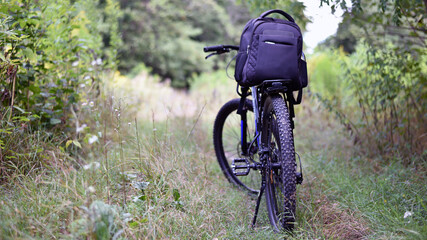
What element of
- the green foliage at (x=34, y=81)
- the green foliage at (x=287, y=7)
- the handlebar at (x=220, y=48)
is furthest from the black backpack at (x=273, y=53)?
the green foliage at (x=287, y=7)

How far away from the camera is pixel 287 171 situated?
190 centimetres

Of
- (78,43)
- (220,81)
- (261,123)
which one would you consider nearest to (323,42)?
(261,123)

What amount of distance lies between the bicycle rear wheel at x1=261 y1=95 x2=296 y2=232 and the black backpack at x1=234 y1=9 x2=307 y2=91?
0.56 ft

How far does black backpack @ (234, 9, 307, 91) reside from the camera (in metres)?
2.01

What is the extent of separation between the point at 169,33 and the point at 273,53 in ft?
37.9

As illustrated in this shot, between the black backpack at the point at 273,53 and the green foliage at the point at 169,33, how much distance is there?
31.7 ft

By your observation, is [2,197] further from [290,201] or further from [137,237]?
[290,201]

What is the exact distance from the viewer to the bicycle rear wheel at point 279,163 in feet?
6.27

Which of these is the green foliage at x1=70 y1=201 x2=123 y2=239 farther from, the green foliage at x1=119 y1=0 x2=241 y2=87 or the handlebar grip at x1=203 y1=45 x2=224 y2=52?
the green foliage at x1=119 y1=0 x2=241 y2=87

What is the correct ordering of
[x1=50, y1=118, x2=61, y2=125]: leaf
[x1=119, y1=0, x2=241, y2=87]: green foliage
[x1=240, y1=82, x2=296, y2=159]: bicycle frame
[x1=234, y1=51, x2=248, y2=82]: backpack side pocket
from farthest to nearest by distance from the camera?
[x1=119, y1=0, x2=241, y2=87]: green foliage < [x1=50, y1=118, x2=61, y2=125]: leaf < [x1=234, y1=51, x2=248, y2=82]: backpack side pocket < [x1=240, y1=82, x2=296, y2=159]: bicycle frame

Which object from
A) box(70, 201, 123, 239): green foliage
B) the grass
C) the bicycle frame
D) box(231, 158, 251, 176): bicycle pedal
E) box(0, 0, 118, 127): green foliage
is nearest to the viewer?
box(70, 201, 123, 239): green foliage

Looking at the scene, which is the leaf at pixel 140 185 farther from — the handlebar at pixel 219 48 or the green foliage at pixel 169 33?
the green foliage at pixel 169 33

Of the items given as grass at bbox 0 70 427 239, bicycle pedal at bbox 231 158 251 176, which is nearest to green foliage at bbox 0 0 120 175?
grass at bbox 0 70 427 239

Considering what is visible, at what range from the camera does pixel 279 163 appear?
208 centimetres
